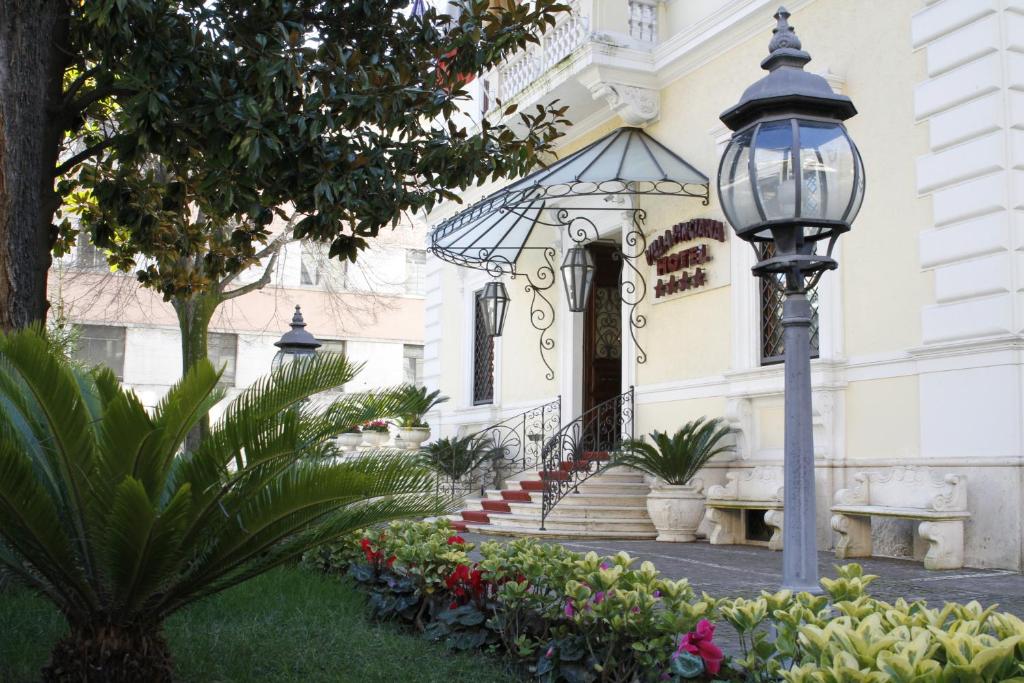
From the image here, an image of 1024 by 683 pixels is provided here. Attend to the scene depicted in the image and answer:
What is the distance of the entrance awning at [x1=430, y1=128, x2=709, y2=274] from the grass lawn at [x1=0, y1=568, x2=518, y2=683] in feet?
18.2

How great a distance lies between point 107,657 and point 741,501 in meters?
7.36

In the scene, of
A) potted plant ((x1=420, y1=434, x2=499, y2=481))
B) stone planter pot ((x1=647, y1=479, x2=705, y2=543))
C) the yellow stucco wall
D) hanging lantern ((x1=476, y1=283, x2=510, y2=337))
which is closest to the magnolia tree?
the yellow stucco wall

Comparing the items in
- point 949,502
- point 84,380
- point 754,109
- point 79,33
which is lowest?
point 949,502

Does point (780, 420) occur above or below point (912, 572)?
above

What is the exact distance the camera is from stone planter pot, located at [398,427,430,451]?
20562mm

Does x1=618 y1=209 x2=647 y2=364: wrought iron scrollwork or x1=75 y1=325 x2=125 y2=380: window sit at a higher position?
x1=75 y1=325 x2=125 y2=380: window

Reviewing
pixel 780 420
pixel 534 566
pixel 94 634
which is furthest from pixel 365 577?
pixel 780 420

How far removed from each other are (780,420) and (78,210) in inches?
301

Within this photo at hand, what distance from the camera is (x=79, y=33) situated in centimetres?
848

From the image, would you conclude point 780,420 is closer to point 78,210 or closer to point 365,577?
point 365,577

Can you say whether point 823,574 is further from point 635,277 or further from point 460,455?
point 460,455

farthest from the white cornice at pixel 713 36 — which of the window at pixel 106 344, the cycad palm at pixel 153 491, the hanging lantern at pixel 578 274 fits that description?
the window at pixel 106 344

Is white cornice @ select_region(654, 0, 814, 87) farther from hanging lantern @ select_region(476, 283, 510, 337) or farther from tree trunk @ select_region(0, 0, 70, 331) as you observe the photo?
tree trunk @ select_region(0, 0, 70, 331)

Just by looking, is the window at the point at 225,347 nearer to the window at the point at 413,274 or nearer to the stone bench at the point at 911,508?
the window at the point at 413,274
